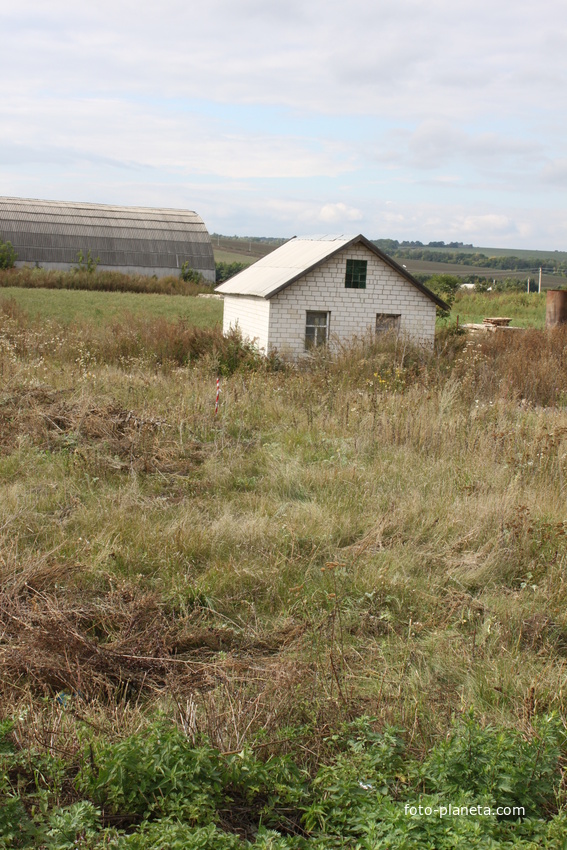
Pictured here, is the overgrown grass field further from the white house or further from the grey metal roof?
the grey metal roof

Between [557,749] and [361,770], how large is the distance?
857mm

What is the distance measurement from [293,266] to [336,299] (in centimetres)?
158

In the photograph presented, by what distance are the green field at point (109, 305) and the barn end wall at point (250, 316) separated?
19.8 feet

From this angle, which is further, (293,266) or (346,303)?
(293,266)

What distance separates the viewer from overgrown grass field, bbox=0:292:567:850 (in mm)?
3125

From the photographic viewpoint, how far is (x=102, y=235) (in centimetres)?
5966

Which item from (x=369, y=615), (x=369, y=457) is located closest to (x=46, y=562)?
(x=369, y=615)

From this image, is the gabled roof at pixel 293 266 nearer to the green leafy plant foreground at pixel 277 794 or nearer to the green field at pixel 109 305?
the green field at pixel 109 305

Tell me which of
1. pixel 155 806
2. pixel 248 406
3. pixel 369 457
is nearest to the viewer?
pixel 155 806

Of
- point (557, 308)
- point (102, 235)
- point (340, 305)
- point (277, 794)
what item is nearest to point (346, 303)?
point (340, 305)

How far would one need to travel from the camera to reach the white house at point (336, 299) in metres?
20.5

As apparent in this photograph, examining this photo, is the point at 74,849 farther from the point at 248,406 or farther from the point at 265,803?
the point at 248,406

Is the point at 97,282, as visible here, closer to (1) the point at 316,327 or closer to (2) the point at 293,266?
(2) the point at 293,266

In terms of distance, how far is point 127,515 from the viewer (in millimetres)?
6508
